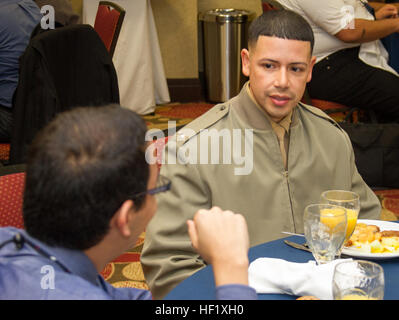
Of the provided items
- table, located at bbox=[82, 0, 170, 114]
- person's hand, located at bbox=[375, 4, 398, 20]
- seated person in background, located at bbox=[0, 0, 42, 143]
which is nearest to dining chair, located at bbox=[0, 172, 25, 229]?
seated person in background, located at bbox=[0, 0, 42, 143]

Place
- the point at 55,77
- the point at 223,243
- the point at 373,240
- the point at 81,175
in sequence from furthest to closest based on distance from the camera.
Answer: the point at 55,77 → the point at 373,240 → the point at 223,243 → the point at 81,175

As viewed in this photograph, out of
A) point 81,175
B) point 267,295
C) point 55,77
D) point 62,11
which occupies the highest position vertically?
point 62,11

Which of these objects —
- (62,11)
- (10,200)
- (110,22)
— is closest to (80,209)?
(10,200)

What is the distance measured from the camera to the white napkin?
1.20 m

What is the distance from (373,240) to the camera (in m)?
1.43

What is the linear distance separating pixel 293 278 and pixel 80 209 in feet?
1.54

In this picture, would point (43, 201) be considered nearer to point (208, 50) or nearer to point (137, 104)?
point (137, 104)

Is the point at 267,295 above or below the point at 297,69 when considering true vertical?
below

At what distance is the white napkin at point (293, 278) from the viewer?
3.92 ft

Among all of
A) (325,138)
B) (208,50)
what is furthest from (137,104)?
(325,138)

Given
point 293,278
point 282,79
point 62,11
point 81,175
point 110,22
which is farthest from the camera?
point 62,11

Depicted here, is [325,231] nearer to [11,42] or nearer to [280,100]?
[280,100]

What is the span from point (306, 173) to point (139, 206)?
878 mm

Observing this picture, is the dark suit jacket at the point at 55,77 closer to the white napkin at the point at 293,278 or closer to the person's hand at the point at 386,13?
the white napkin at the point at 293,278
